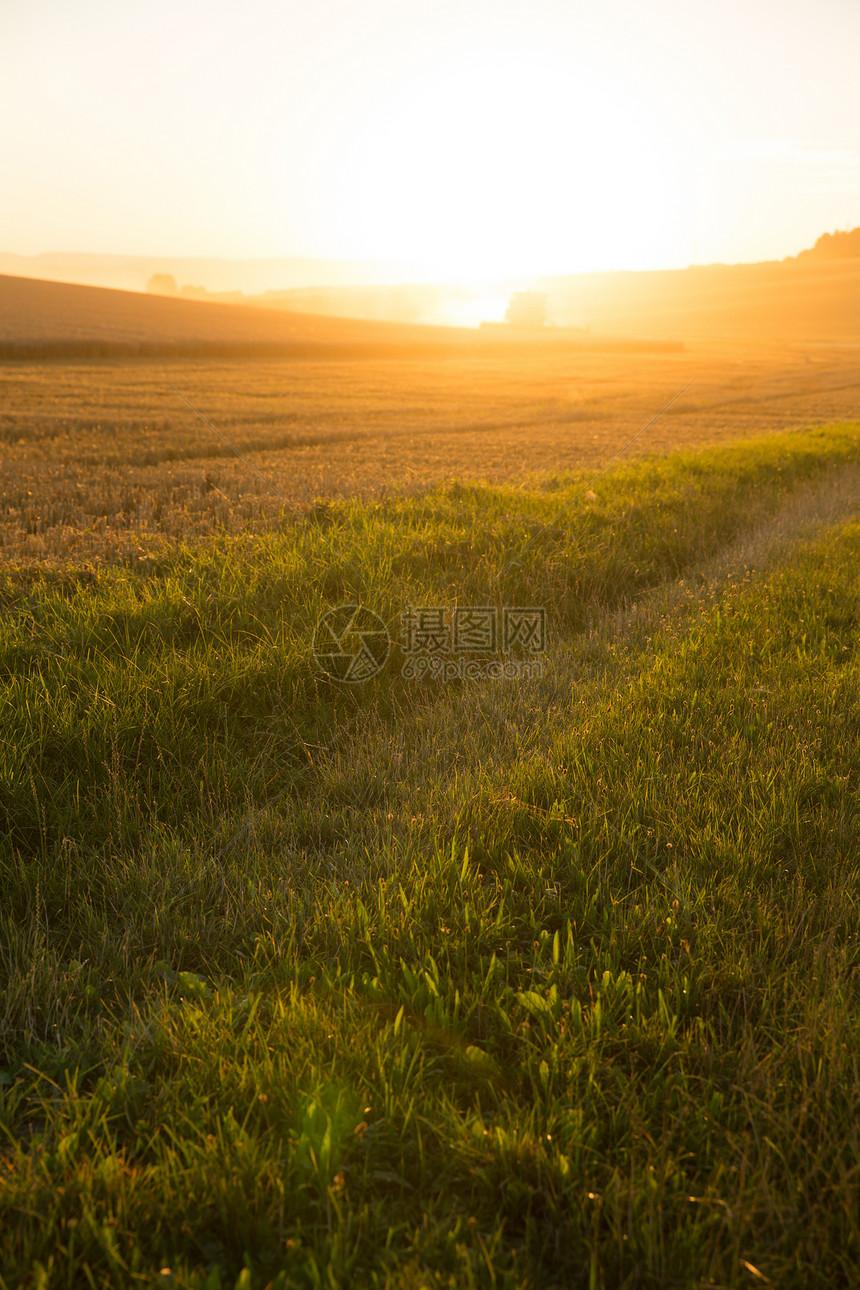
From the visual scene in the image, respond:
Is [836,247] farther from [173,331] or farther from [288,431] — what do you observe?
[288,431]

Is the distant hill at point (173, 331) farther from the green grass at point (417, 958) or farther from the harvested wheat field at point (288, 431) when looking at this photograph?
the green grass at point (417, 958)

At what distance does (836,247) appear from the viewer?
18662 centimetres

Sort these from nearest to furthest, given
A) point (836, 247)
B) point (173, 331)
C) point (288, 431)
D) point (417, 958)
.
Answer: point (417, 958), point (288, 431), point (173, 331), point (836, 247)

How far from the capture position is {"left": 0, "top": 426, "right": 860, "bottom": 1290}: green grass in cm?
158

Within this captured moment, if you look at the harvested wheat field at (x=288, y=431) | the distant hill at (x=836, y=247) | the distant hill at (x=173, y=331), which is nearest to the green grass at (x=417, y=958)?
the harvested wheat field at (x=288, y=431)

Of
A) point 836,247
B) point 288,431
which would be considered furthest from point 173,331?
point 836,247

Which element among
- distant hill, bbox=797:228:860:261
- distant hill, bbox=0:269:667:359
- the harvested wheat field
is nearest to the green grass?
the harvested wheat field

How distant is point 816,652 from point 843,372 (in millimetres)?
51252

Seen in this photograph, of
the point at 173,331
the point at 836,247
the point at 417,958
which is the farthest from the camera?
the point at 836,247

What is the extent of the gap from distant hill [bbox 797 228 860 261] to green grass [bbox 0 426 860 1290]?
228 m

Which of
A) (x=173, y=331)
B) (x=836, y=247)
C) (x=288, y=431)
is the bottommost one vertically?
(x=288, y=431)

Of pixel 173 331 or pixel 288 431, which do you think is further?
pixel 173 331

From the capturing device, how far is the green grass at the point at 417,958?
1.58 metres

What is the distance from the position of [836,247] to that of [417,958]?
783 ft
